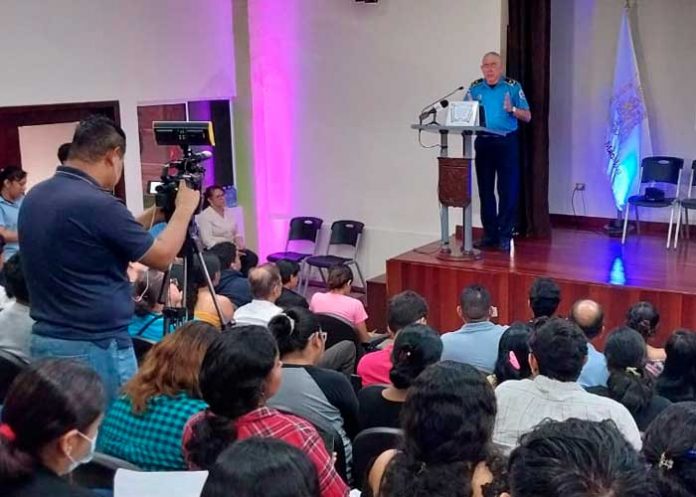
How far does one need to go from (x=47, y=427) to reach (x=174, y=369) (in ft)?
2.16

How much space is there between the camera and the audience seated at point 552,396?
257 centimetres

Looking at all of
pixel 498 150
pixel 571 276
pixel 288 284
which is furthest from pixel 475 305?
pixel 498 150

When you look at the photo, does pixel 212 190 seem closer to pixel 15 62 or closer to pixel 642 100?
pixel 15 62

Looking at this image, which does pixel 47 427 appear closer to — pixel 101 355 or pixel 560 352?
pixel 101 355

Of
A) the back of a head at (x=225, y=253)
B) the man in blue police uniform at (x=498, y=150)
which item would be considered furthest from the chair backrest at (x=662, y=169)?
the back of a head at (x=225, y=253)

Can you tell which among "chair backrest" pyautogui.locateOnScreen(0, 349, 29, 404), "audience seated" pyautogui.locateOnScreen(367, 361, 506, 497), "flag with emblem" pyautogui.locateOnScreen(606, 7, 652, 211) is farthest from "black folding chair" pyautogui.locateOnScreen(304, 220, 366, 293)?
"audience seated" pyautogui.locateOnScreen(367, 361, 506, 497)

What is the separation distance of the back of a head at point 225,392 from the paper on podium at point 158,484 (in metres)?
0.08

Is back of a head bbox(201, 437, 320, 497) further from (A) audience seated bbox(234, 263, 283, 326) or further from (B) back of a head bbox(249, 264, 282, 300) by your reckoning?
(B) back of a head bbox(249, 264, 282, 300)

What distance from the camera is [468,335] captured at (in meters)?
3.83

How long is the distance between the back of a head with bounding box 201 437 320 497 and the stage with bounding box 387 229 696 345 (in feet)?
15.1

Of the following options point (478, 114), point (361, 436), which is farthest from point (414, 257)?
point (361, 436)

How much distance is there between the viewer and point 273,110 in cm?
841

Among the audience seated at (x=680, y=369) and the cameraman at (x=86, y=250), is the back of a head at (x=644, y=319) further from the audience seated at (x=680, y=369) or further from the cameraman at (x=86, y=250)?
the cameraman at (x=86, y=250)

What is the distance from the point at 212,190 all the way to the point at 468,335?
398 cm
